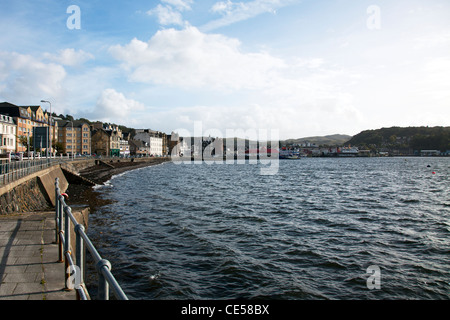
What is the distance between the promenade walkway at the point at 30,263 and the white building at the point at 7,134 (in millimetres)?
64353

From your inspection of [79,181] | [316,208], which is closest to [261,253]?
[316,208]

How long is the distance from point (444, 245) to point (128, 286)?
47.4 feet

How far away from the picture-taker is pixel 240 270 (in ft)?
37.7

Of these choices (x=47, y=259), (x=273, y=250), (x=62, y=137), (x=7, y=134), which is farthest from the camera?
(x=62, y=137)

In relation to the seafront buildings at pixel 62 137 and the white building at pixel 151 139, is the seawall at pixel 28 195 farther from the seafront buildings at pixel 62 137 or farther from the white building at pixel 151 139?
the white building at pixel 151 139

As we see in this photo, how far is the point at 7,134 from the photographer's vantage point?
65938mm

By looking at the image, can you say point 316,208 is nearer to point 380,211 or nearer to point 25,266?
point 380,211

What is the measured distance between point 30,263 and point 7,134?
73.1m

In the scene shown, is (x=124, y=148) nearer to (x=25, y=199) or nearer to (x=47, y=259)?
(x=25, y=199)

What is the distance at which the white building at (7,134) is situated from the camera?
63847 mm

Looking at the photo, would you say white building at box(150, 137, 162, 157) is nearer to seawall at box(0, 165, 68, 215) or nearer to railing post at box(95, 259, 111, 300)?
seawall at box(0, 165, 68, 215)

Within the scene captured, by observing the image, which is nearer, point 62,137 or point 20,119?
point 20,119

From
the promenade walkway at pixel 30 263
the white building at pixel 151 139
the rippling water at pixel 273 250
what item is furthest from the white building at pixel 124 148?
the promenade walkway at pixel 30 263

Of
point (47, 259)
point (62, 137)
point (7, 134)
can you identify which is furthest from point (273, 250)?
point (62, 137)
